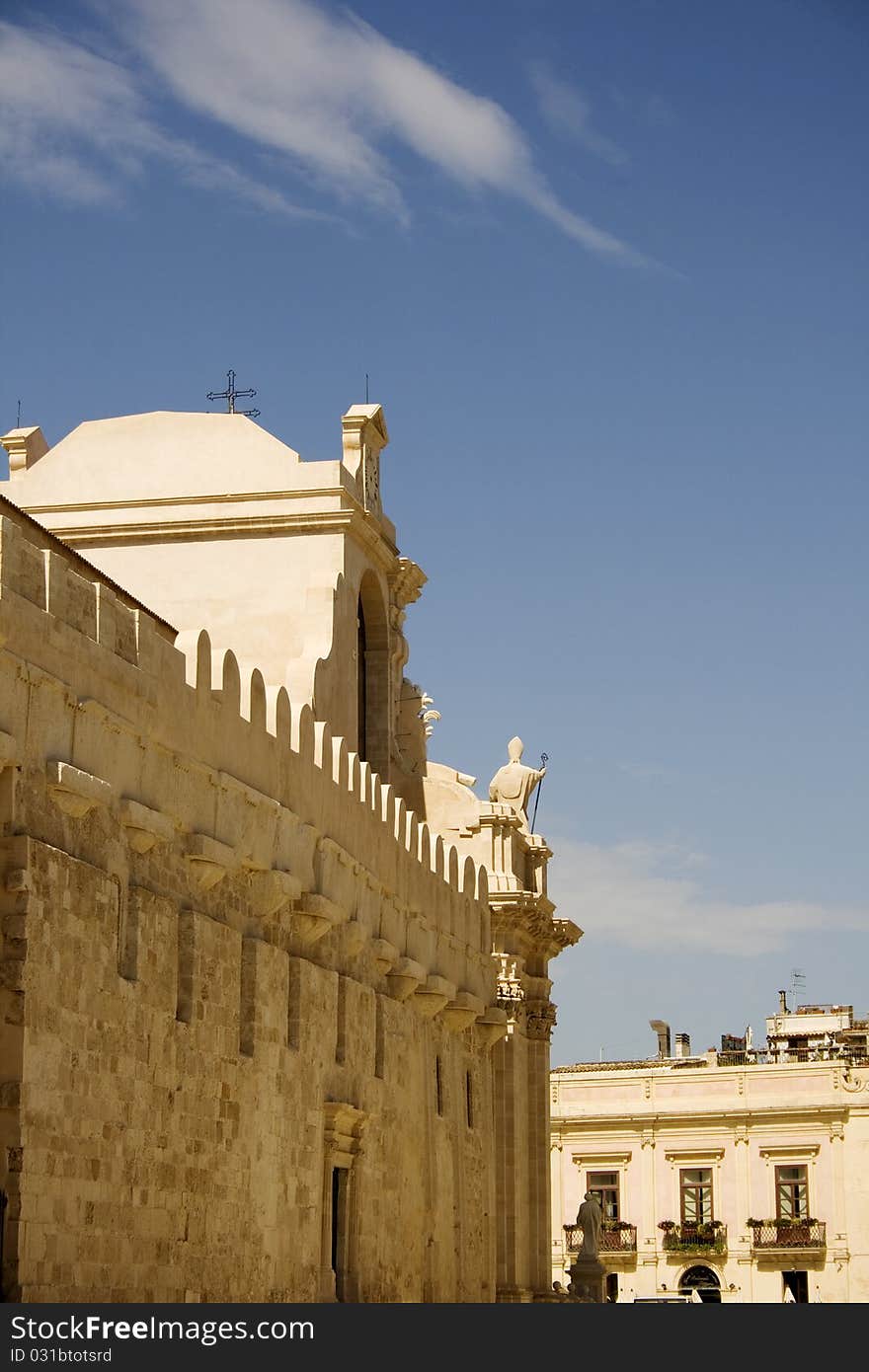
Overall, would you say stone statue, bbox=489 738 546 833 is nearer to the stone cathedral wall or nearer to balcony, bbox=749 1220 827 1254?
the stone cathedral wall

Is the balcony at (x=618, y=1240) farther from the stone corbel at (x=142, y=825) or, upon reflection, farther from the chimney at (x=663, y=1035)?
the stone corbel at (x=142, y=825)

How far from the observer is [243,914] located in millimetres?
20453

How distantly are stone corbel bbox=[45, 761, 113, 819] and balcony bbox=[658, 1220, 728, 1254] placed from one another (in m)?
34.7

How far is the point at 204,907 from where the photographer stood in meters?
19.4

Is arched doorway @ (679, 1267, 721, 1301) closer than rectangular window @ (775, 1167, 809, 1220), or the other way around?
rectangular window @ (775, 1167, 809, 1220)

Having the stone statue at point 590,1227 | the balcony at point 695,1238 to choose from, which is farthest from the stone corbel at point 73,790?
the balcony at point 695,1238

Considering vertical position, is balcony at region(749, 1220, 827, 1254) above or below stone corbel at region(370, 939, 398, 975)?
below

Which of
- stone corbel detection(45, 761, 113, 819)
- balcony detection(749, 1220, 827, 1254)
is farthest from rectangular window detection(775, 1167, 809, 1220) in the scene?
stone corbel detection(45, 761, 113, 819)

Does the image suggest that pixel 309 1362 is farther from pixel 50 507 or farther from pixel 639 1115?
pixel 639 1115

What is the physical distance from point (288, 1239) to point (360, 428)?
509 inches

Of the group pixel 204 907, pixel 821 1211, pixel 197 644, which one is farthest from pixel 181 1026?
pixel 821 1211

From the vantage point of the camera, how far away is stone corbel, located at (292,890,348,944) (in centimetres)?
2188

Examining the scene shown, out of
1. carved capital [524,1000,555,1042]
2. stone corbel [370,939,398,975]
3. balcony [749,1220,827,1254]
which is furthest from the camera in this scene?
balcony [749,1220,827,1254]

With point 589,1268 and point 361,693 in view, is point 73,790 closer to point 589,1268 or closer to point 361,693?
point 361,693
